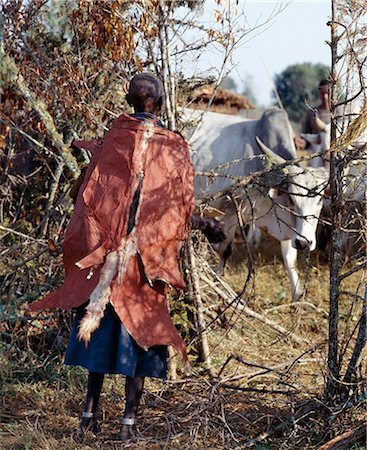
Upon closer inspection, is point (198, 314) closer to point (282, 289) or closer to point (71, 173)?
point (71, 173)

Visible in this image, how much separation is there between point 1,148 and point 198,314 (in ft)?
5.63

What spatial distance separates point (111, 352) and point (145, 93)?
1.11 metres

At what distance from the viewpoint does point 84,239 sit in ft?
11.7

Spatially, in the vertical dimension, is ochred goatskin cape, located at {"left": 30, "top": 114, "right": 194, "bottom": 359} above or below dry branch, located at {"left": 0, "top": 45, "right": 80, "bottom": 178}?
below

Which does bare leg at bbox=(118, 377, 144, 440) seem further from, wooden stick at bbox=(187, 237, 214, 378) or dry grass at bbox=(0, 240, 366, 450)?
wooden stick at bbox=(187, 237, 214, 378)

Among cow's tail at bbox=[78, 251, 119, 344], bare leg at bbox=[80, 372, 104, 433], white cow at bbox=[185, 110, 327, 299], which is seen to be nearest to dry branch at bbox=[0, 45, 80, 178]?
cow's tail at bbox=[78, 251, 119, 344]

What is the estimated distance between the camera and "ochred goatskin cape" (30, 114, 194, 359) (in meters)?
3.48

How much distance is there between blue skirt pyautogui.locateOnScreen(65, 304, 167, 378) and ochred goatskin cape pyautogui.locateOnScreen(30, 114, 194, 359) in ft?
0.19

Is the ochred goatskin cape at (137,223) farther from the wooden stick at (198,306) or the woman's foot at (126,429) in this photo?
the wooden stick at (198,306)

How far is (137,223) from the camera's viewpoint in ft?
11.4

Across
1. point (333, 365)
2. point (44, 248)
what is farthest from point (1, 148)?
point (333, 365)

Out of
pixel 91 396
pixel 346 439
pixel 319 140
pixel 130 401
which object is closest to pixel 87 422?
pixel 91 396

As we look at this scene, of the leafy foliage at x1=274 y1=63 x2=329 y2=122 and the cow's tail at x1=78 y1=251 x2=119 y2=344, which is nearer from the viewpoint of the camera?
the cow's tail at x1=78 y1=251 x2=119 y2=344

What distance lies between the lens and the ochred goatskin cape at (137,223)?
→ 11.4ft
